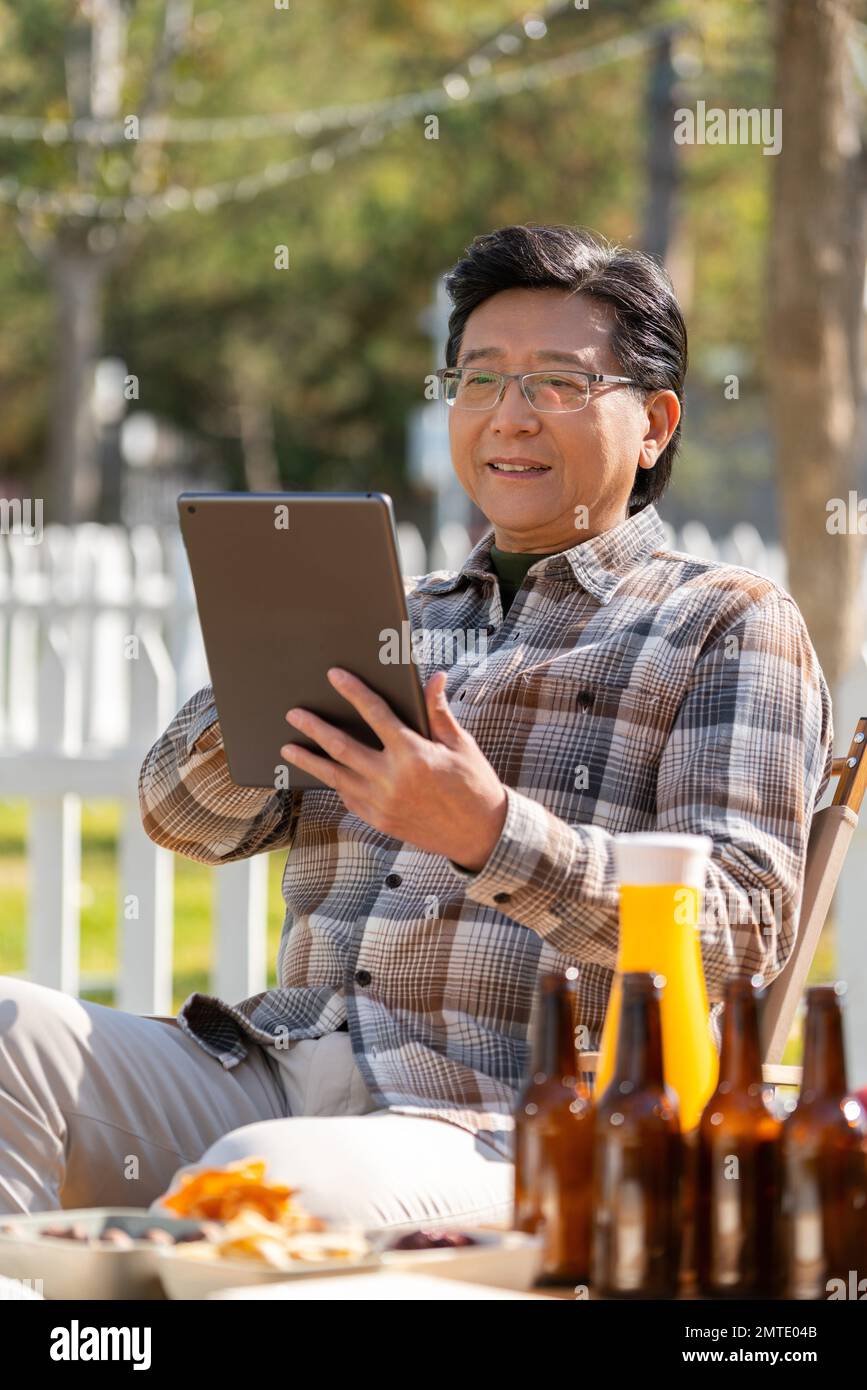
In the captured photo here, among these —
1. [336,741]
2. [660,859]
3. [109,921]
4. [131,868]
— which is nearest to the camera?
[660,859]

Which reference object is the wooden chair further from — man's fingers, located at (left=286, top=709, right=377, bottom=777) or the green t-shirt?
man's fingers, located at (left=286, top=709, right=377, bottom=777)

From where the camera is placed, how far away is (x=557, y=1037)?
5.97ft

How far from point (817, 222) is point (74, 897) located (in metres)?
3.75

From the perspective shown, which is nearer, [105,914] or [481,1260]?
[481,1260]

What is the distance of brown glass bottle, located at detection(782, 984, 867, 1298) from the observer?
1733 mm

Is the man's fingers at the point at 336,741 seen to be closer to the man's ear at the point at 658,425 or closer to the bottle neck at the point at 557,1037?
the bottle neck at the point at 557,1037

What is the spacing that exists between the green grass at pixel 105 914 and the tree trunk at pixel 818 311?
2349 millimetres

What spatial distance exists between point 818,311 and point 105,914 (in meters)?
3.92

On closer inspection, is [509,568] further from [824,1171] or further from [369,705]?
[824,1171]

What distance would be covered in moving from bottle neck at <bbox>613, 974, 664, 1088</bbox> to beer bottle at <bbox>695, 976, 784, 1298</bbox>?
0.08 m

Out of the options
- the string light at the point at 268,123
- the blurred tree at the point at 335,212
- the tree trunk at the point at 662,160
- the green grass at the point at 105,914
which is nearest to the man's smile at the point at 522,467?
the green grass at the point at 105,914

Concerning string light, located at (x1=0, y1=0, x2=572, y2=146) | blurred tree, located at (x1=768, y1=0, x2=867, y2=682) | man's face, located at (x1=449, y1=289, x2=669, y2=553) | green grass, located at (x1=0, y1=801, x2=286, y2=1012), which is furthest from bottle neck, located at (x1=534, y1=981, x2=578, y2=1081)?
string light, located at (x1=0, y1=0, x2=572, y2=146)

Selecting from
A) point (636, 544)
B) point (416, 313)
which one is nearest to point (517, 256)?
point (636, 544)

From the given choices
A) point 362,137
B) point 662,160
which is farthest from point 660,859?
point 662,160
